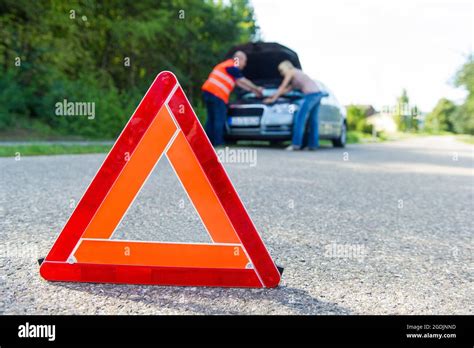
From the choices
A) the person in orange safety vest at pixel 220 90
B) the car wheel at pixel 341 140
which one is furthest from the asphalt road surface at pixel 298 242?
the car wheel at pixel 341 140

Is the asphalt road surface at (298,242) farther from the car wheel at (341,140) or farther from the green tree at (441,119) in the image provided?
the green tree at (441,119)

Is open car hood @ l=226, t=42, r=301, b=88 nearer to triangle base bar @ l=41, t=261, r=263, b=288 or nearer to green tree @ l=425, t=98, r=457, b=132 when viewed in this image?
triangle base bar @ l=41, t=261, r=263, b=288

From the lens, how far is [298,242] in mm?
3344

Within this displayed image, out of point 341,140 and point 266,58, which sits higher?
point 266,58

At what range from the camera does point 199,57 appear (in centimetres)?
2134

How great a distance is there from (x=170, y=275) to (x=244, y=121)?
400 inches

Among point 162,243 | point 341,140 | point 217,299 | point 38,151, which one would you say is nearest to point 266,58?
point 341,140

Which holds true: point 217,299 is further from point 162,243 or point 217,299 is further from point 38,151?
point 38,151

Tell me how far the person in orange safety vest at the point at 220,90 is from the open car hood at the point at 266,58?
1.08m

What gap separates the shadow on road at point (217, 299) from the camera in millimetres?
2117

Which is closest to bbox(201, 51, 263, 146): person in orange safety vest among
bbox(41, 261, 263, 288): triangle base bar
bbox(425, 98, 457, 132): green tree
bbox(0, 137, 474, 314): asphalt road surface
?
bbox(0, 137, 474, 314): asphalt road surface

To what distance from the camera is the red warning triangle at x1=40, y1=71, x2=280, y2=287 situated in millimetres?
2355
